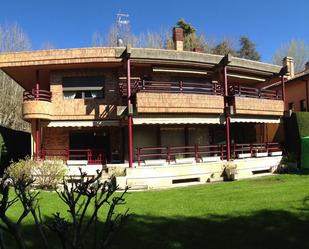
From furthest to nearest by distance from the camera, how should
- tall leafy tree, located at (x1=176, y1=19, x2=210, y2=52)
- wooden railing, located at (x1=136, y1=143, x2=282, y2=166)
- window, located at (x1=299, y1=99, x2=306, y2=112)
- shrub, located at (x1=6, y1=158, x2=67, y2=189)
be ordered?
tall leafy tree, located at (x1=176, y1=19, x2=210, y2=52) → window, located at (x1=299, y1=99, x2=306, y2=112) → wooden railing, located at (x1=136, y1=143, x2=282, y2=166) → shrub, located at (x1=6, y1=158, x2=67, y2=189)

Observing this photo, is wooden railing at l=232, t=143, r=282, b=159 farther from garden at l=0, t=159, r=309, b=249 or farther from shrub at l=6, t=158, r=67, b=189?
shrub at l=6, t=158, r=67, b=189

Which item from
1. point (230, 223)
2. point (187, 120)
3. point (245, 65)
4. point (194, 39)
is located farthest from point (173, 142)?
point (194, 39)

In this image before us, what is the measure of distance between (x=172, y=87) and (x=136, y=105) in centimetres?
245

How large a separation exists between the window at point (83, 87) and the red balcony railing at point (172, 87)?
1.65 m

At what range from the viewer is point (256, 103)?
80.6 ft

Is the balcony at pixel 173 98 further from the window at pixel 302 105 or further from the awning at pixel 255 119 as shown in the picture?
the window at pixel 302 105

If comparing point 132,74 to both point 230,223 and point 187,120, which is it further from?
point 230,223

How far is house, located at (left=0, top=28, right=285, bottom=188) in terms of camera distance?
2175cm

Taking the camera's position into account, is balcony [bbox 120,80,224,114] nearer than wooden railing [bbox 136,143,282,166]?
Yes

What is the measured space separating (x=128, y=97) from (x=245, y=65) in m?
8.11

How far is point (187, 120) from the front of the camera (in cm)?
2223

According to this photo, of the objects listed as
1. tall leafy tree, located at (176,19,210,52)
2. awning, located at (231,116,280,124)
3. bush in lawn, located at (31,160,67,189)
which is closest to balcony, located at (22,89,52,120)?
bush in lawn, located at (31,160,67,189)

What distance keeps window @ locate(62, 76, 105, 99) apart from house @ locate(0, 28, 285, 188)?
0.18ft

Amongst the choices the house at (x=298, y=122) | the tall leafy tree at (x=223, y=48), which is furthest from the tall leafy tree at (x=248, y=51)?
the house at (x=298, y=122)
